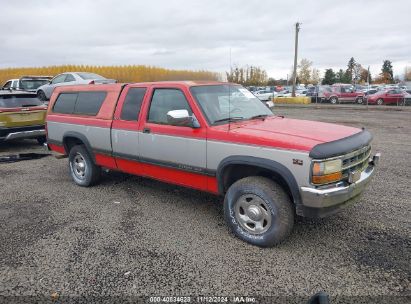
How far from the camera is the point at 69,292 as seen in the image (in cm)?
308

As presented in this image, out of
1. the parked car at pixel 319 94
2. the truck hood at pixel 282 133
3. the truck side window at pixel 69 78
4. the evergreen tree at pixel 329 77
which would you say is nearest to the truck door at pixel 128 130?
the truck hood at pixel 282 133

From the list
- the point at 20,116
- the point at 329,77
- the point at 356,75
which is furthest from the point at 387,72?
the point at 20,116

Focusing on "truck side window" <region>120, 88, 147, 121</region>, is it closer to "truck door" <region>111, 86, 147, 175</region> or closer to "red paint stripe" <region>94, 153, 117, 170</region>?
"truck door" <region>111, 86, 147, 175</region>

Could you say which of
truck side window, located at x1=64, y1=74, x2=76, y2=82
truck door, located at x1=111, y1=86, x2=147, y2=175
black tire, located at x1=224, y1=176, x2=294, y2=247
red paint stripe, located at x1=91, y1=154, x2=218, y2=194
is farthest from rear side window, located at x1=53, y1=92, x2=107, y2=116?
truck side window, located at x1=64, y1=74, x2=76, y2=82

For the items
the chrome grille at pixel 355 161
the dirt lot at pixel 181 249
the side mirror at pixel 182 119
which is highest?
the side mirror at pixel 182 119

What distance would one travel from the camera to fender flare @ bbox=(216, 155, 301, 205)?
350 centimetres

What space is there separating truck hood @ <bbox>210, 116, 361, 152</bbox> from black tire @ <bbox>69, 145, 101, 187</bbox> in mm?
2870

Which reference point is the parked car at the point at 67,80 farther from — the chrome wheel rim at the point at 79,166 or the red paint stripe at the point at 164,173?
the red paint stripe at the point at 164,173

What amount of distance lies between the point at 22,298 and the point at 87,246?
98 cm

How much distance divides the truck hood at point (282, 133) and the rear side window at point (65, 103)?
10.9ft

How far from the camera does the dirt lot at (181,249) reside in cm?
314

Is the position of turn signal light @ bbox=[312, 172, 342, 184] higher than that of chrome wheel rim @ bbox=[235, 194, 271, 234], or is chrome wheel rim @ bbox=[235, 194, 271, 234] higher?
turn signal light @ bbox=[312, 172, 342, 184]

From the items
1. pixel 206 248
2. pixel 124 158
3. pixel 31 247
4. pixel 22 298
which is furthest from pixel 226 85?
pixel 22 298

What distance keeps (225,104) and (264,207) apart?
60.6 inches
